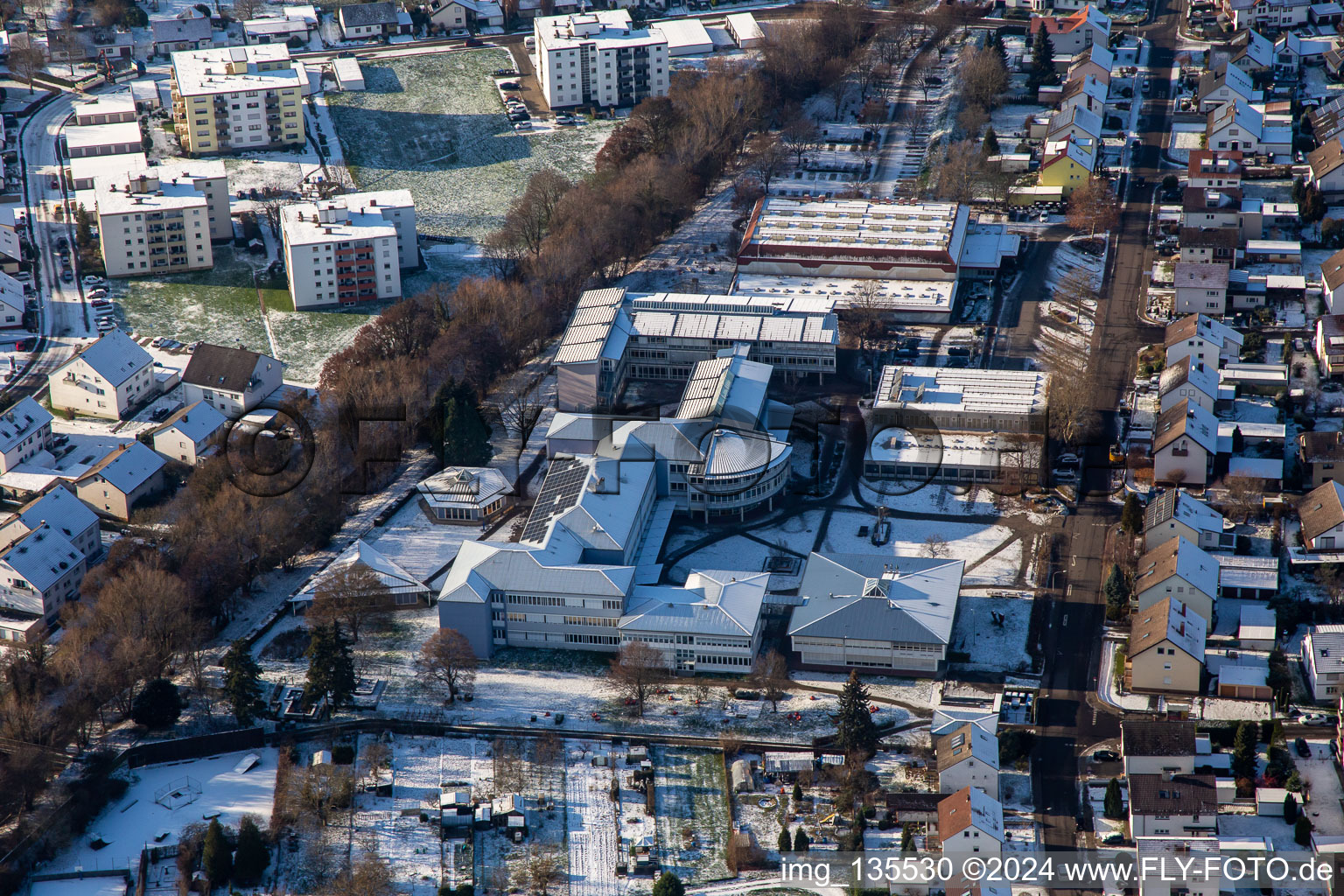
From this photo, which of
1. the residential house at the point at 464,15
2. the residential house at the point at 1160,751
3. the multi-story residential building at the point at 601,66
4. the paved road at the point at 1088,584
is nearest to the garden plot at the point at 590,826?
the paved road at the point at 1088,584

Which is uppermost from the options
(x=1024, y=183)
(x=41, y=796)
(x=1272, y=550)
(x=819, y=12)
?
(x=819, y=12)

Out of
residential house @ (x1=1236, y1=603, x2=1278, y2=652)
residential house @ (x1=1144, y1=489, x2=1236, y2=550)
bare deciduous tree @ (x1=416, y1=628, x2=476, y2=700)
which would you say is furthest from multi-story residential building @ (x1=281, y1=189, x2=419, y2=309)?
residential house @ (x1=1236, y1=603, x2=1278, y2=652)

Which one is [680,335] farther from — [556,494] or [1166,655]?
[1166,655]

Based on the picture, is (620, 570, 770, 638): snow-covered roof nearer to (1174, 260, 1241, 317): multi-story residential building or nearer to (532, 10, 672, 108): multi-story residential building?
(1174, 260, 1241, 317): multi-story residential building

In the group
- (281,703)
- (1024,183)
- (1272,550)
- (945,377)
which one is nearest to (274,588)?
(281,703)

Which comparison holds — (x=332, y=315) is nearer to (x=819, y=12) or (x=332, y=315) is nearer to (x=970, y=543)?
(x=970, y=543)

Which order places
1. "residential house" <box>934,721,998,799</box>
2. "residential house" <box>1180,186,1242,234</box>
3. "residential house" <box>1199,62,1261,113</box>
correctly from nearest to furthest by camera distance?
"residential house" <box>934,721,998,799</box>
"residential house" <box>1180,186,1242,234</box>
"residential house" <box>1199,62,1261,113</box>
